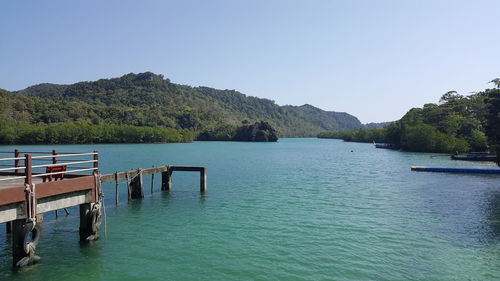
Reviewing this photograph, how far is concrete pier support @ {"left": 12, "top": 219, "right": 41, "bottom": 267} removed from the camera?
14609 mm

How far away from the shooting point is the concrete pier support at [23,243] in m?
14.6

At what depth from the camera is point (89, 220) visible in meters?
18.8

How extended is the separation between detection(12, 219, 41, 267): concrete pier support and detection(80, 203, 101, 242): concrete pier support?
299 cm

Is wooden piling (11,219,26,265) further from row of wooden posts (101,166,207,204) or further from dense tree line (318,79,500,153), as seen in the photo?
dense tree line (318,79,500,153)

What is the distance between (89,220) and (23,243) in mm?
4003

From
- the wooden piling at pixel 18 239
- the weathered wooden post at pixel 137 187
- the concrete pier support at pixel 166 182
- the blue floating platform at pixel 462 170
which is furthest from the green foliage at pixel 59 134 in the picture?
the wooden piling at pixel 18 239

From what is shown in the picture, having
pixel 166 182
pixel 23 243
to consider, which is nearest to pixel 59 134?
pixel 166 182

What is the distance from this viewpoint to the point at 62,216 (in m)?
25.9

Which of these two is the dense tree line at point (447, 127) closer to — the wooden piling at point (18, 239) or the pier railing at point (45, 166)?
the pier railing at point (45, 166)

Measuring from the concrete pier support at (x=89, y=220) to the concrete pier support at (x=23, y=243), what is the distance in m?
2.99

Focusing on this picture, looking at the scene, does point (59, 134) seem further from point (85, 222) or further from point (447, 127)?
point (85, 222)

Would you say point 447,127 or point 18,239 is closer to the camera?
point 18,239

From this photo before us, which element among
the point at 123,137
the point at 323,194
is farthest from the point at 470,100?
the point at 123,137

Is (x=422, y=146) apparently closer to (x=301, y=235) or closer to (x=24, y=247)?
(x=301, y=235)
